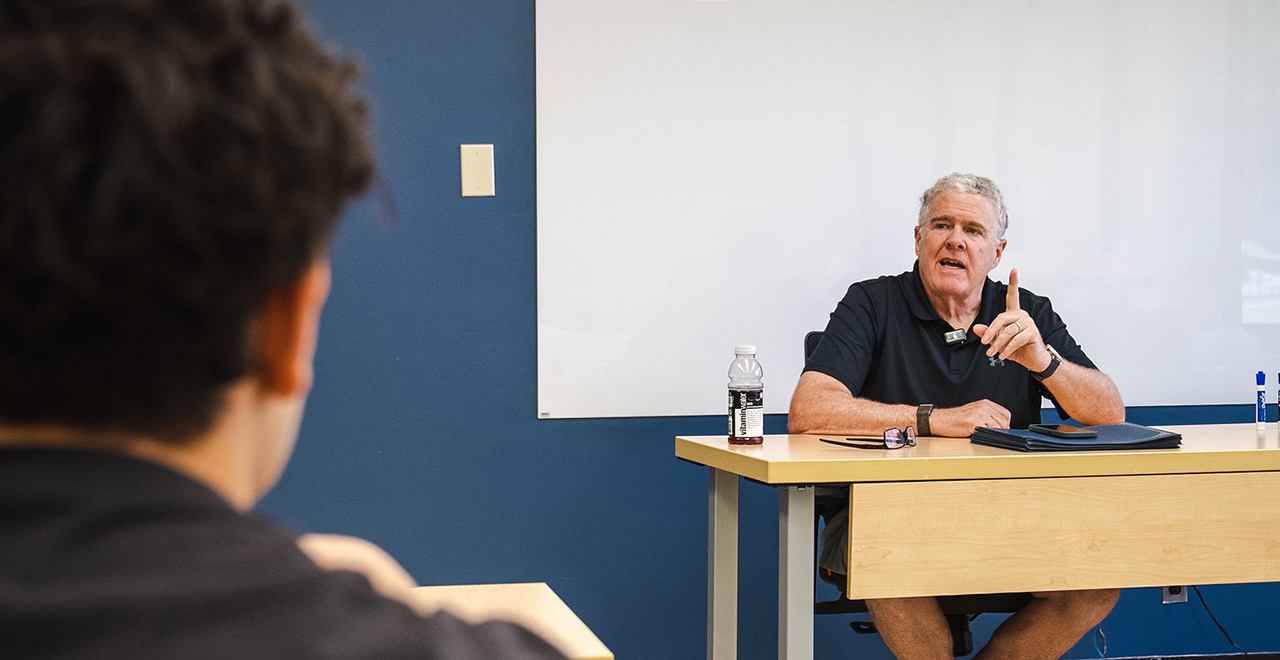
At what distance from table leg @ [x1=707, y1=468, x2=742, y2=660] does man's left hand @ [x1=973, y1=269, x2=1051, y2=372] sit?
0.67 meters

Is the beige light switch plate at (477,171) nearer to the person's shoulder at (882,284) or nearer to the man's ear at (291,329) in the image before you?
the person's shoulder at (882,284)

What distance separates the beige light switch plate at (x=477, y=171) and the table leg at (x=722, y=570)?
107 cm

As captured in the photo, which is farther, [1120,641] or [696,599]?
[1120,641]

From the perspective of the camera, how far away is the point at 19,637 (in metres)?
0.30

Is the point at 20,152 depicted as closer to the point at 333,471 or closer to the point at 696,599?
the point at 333,471

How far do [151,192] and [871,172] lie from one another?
2.94m

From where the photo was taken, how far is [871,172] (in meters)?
3.10

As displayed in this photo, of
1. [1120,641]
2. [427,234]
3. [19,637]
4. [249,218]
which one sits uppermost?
[427,234]

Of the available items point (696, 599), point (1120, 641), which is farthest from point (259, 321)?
point (1120, 641)

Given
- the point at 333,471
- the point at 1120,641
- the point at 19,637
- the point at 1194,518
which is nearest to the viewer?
the point at 19,637

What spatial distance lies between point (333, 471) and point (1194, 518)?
2068mm

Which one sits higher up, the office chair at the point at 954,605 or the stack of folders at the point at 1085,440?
the stack of folders at the point at 1085,440

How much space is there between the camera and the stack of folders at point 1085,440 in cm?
204

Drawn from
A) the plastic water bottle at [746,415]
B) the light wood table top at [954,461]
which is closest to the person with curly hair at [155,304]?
the light wood table top at [954,461]
